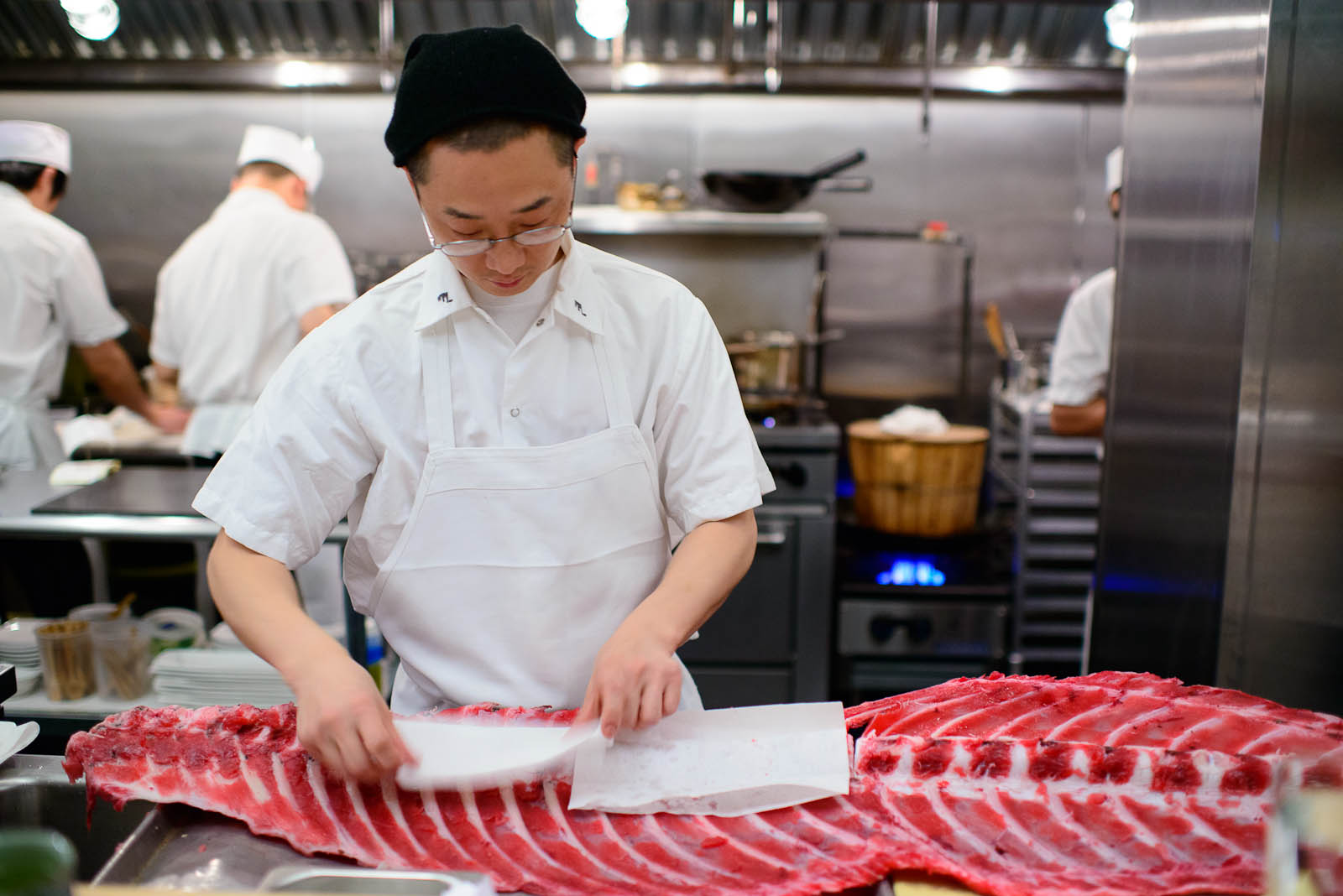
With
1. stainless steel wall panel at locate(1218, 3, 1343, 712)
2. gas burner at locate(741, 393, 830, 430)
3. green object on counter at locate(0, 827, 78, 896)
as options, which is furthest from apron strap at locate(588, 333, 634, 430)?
gas burner at locate(741, 393, 830, 430)

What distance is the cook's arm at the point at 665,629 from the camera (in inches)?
45.5

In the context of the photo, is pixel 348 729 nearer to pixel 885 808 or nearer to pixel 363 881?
pixel 363 881

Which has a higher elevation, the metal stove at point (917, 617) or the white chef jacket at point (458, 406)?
the white chef jacket at point (458, 406)

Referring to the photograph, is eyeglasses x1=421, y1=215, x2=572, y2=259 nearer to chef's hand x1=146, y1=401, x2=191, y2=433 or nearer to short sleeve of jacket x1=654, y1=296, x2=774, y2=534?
short sleeve of jacket x1=654, y1=296, x2=774, y2=534

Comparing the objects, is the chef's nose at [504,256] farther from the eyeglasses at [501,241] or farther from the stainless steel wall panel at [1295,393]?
the stainless steel wall panel at [1295,393]

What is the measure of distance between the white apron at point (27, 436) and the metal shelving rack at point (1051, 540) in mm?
3297

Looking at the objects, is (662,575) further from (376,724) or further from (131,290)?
(131,290)

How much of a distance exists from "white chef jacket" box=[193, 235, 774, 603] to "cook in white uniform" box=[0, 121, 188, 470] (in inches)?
98.4

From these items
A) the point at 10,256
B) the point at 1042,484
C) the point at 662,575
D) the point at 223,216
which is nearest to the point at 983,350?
the point at 1042,484

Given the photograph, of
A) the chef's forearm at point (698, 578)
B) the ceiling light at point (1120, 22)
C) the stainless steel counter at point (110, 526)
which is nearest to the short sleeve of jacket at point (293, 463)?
the chef's forearm at point (698, 578)

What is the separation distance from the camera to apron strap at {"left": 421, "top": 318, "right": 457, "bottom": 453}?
137cm

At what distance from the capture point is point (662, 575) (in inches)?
58.9

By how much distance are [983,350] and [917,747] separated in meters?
3.57

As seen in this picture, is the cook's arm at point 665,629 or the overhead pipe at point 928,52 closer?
the cook's arm at point 665,629
